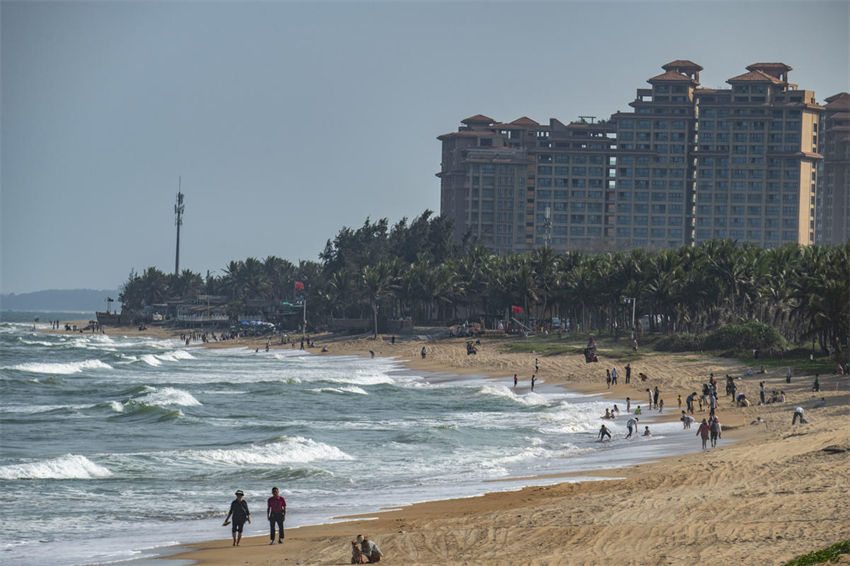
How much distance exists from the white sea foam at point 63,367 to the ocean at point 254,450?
966 centimetres

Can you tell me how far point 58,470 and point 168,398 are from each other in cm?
2234

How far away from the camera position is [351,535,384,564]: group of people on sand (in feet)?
62.3

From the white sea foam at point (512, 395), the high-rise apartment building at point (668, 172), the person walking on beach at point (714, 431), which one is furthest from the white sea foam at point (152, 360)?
the high-rise apartment building at point (668, 172)

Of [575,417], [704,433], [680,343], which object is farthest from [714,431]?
[680,343]

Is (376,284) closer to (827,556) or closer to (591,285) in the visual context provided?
(591,285)

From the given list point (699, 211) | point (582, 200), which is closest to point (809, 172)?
point (699, 211)

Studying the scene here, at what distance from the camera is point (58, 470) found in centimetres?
3145

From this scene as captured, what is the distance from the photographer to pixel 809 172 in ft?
601

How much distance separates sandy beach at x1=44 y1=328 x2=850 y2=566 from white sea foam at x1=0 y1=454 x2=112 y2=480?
8.51m

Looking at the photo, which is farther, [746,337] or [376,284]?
[376,284]

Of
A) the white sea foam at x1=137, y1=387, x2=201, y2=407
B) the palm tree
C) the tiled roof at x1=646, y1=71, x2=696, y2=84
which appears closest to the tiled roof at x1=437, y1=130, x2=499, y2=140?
the tiled roof at x1=646, y1=71, x2=696, y2=84

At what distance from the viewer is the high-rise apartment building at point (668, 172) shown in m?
178

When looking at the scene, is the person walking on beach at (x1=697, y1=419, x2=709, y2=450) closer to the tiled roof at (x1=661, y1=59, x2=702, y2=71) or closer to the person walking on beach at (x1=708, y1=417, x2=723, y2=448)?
the person walking on beach at (x1=708, y1=417, x2=723, y2=448)

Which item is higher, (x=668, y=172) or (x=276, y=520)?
(x=668, y=172)
